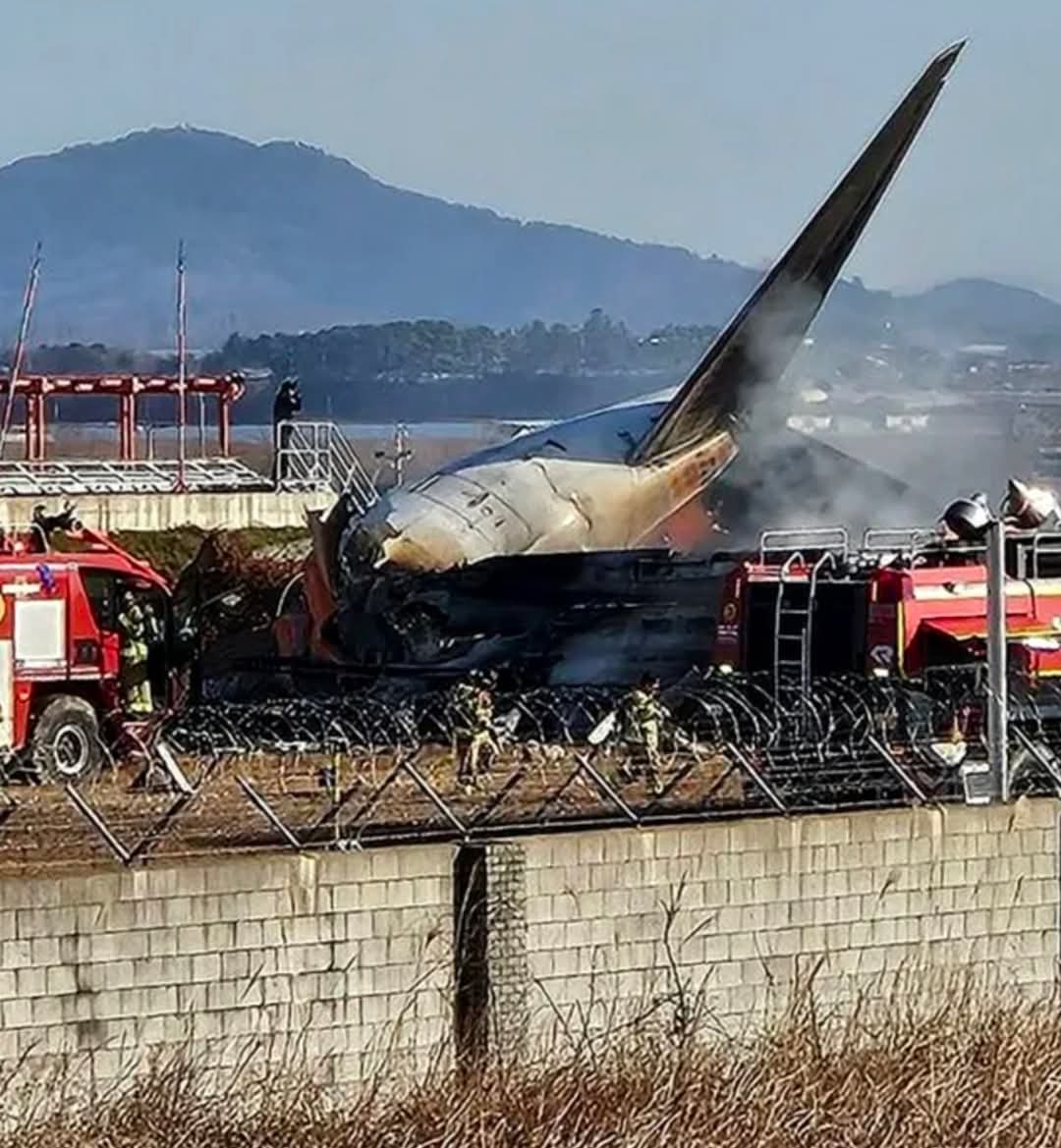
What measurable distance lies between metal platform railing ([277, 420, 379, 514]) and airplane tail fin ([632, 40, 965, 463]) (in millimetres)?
9453

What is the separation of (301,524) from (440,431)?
9754 cm

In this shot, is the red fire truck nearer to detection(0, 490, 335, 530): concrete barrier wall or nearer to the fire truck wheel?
the fire truck wheel

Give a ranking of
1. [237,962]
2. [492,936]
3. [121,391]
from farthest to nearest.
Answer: [121,391] < [492,936] < [237,962]

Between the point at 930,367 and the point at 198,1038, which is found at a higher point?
the point at 930,367

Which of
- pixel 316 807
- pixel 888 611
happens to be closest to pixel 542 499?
pixel 888 611

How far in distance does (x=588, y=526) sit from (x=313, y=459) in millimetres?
14470

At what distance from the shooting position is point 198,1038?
20859 mm

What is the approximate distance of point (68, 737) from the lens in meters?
33.8

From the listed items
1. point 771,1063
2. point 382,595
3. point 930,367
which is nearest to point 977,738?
point 771,1063

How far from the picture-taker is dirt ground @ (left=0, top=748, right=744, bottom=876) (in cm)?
2216

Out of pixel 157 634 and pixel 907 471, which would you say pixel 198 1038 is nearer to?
pixel 157 634

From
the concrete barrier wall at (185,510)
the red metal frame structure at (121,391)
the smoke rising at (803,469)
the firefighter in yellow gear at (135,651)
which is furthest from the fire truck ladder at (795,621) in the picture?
the red metal frame structure at (121,391)

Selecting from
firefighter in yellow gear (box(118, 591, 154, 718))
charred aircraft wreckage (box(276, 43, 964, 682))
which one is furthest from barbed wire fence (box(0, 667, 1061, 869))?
charred aircraft wreckage (box(276, 43, 964, 682))

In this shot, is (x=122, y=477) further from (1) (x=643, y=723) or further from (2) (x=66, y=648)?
(1) (x=643, y=723)
